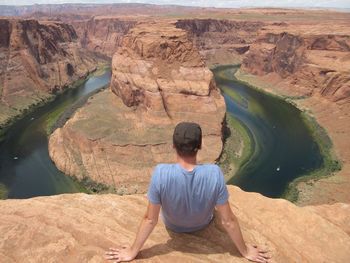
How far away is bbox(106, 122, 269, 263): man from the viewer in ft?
20.7

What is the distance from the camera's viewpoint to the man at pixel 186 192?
6.32 m

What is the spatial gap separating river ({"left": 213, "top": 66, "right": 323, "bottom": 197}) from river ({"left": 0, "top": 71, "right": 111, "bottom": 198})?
2323 centimetres

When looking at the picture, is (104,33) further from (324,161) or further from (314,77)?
(324,161)

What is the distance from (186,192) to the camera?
6.73 meters

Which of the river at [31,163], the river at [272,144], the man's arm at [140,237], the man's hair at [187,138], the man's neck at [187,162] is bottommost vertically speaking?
the river at [31,163]

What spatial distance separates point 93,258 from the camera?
7398 millimetres

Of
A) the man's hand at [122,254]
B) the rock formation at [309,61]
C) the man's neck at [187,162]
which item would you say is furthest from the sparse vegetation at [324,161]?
the man's neck at [187,162]

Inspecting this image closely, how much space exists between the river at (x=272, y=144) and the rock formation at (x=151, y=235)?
A: 34.4 meters

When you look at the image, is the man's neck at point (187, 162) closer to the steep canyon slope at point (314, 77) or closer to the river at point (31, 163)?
the steep canyon slope at point (314, 77)

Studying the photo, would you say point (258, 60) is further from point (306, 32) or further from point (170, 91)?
point (170, 91)

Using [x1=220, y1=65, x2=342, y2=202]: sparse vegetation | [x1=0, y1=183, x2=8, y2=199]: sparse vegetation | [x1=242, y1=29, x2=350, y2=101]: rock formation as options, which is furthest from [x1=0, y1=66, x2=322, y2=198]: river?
[x1=242, y1=29, x2=350, y2=101]: rock formation

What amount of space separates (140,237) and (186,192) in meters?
1.36

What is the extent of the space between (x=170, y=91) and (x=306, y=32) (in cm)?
5610

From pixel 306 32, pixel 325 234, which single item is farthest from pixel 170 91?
pixel 306 32
